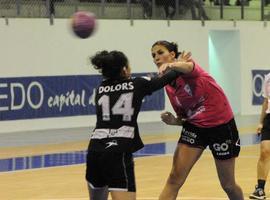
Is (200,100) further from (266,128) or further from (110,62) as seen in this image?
(266,128)

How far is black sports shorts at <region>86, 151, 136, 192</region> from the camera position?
630 cm

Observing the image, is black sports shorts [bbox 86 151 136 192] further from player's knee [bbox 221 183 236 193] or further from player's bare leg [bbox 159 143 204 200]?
player's knee [bbox 221 183 236 193]

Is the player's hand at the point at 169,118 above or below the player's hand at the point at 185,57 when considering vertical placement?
below

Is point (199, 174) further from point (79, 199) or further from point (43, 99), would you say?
point (43, 99)

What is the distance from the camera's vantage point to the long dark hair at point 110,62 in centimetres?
637

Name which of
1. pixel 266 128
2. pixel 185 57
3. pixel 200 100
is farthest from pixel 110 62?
pixel 266 128

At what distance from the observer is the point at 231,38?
28562mm

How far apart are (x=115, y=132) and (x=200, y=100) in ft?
5.40

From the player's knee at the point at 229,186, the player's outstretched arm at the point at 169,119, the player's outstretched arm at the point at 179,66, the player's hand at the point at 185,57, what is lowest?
the player's knee at the point at 229,186

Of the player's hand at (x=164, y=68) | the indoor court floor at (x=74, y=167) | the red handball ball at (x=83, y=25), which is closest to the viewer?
the player's hand at (x=164, y=68)

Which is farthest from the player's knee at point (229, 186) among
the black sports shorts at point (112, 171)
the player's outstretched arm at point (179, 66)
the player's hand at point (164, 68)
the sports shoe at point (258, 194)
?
the sports shoe at point (258, 194)

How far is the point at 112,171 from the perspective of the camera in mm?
6301

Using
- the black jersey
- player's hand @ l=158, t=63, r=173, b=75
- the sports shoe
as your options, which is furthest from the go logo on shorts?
the sports shoe

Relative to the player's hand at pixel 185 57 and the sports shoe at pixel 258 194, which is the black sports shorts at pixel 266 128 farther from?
the player's hand at pixel 185 57
